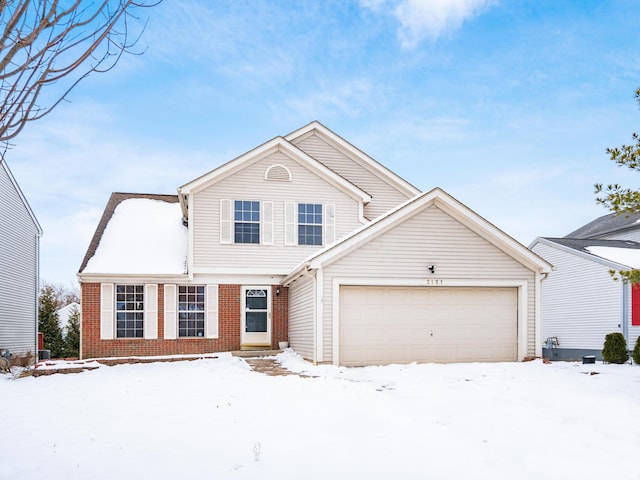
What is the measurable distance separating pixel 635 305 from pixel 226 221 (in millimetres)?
15336

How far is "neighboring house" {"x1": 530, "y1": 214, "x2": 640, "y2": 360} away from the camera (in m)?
20.5

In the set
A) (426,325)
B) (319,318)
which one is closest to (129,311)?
(319,318)

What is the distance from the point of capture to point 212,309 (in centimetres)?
1814

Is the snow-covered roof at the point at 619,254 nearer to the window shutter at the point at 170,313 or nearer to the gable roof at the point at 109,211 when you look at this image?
the window shutter at the point at 170,313

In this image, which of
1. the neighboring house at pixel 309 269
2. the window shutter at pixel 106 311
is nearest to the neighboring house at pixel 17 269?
the neighboring house at pixel 309 269

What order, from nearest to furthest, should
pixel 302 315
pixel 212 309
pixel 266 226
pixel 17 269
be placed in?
pixel 302 315 → pixel 212 309 → pixel 266 226 → pixel 17 269

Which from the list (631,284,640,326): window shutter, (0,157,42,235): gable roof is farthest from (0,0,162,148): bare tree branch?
(631,284,640,326): window shutter

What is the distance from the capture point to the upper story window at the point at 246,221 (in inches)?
715

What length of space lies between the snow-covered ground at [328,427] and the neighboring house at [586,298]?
9.80 metres

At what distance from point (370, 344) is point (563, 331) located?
13.5 m

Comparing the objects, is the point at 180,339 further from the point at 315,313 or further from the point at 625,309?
the point at 625,309

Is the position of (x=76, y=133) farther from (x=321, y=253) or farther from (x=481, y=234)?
(x=481, y=234)

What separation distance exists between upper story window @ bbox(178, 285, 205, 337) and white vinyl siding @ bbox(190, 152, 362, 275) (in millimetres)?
868

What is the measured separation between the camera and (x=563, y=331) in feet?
77.7
